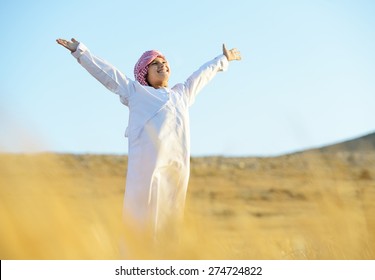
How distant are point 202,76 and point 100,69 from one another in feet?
2.94

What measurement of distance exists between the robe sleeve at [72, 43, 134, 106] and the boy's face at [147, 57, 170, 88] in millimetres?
241

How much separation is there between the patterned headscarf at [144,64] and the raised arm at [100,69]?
0.85 ft

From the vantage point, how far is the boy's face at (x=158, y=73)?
4641 mm

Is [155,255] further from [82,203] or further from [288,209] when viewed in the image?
[288,209]

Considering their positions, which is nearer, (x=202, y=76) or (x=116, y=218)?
(x=116, y=218)

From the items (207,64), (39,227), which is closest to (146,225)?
(207,64)

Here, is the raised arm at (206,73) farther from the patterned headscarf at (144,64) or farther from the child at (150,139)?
the patterned headscarf at (144,64)

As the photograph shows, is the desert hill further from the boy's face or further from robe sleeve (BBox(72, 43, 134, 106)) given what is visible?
the boy's face

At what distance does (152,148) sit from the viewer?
4121 millimetres

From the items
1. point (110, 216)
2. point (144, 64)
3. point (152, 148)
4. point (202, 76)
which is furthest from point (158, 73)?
point (110, 216)

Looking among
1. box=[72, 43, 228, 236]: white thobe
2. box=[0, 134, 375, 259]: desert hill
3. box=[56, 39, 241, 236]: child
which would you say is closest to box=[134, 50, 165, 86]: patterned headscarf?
box=[56, 39, 241, 236]: child

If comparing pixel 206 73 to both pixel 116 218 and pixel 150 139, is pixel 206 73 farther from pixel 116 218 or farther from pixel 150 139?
pixel 116 218

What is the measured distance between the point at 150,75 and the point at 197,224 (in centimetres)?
309

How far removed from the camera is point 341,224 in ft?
5.74
